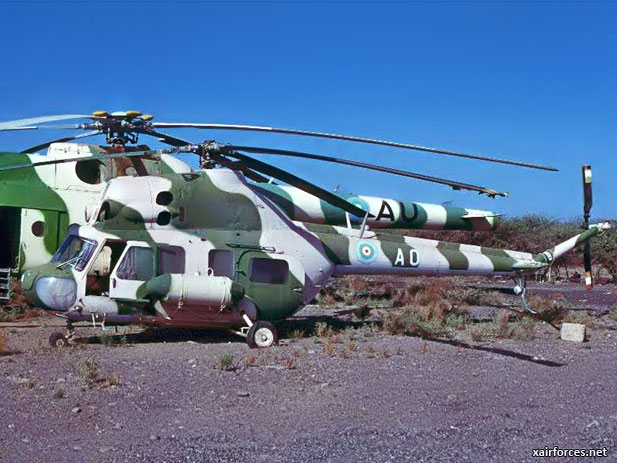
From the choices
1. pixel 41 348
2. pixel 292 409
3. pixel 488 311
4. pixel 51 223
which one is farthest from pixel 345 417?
pixel 488 311

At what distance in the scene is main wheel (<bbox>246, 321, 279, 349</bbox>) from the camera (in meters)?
10.9

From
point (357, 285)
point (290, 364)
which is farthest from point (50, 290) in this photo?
point (357, 285)

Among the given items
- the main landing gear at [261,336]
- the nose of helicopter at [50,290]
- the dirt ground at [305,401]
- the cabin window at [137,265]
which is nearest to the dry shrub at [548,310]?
the dirt ground at [305,401]

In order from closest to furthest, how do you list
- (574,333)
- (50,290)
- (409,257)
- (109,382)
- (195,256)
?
(109,382)
(50,290)
(195,256)
(574,333)
(409,257)

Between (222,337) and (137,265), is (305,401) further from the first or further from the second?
(222,337)

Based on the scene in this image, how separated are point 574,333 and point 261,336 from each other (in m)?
5.47

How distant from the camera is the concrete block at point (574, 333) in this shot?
39.2ft

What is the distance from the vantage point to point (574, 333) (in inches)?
472

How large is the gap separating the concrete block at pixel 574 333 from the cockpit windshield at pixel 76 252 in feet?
26.6

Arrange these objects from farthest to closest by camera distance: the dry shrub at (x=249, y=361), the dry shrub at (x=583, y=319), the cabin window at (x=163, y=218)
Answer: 1. the dry shrub at (x=583, y=319)
2. the cabin window at (x=163, y=218)
3. the dry shrub at (x=249, y=361)

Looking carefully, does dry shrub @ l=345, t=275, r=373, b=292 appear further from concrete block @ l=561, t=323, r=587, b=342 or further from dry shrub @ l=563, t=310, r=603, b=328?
concrete block @ l=561, t=323, r=587, b=342

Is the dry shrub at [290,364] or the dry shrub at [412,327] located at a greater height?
the dry shrub at [412,327]

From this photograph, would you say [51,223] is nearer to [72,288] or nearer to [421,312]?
[72,288]

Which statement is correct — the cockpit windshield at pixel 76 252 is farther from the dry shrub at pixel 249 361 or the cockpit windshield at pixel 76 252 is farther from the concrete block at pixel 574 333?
the concrete block at pixel 574 333
